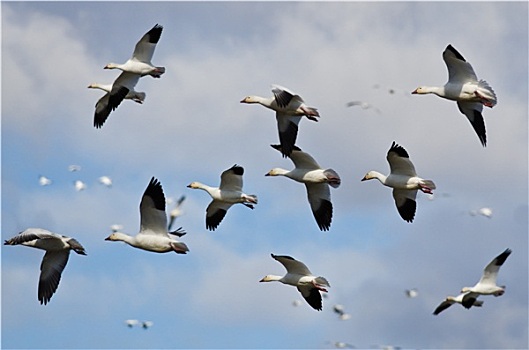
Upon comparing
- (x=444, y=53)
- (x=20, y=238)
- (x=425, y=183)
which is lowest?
(x=20, y=238)

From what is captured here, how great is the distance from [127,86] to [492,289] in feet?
21.3

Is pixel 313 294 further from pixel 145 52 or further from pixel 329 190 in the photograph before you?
pixel 145 52

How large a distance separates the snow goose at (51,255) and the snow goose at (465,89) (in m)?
5.52

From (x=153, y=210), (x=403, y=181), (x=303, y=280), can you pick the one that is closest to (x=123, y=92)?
(x=153, y=210)

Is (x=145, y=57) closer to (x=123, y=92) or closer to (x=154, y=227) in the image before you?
(x=123, y=92)

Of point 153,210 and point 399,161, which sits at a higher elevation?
point 399,161

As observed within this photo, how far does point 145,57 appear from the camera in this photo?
22000 mm

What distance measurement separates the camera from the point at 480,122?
838 inches

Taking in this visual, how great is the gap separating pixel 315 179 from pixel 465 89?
2.48m

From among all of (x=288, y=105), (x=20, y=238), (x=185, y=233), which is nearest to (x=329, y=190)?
(x=288, y=105)

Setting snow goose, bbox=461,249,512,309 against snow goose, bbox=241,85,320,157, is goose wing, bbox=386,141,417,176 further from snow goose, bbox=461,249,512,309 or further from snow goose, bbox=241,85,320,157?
snow goose, bbox=461,249,512,309

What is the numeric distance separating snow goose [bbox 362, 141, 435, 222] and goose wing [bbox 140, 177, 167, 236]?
3.45 metres

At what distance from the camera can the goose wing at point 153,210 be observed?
19.4 meters

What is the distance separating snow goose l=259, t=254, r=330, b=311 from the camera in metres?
20.6
